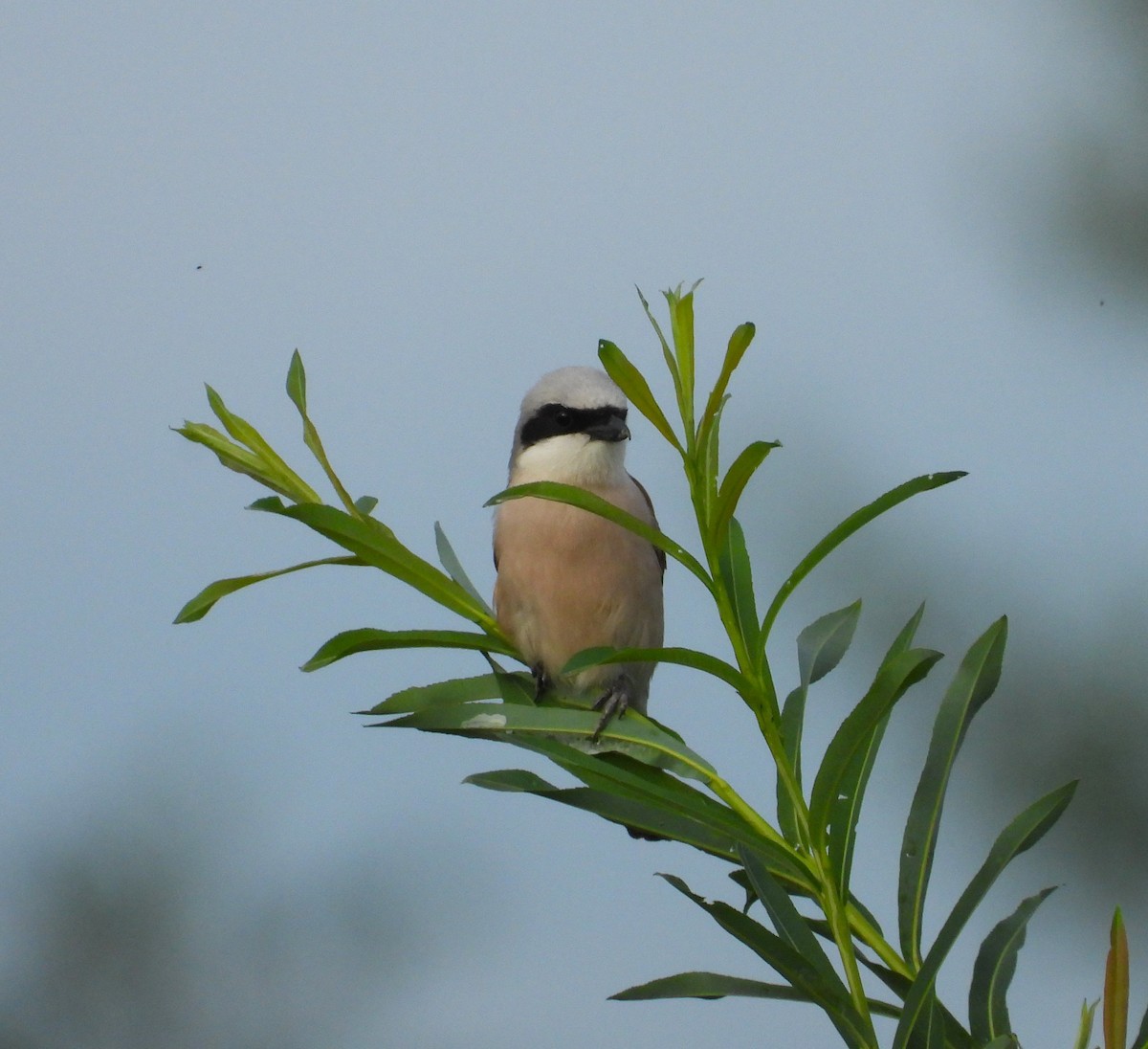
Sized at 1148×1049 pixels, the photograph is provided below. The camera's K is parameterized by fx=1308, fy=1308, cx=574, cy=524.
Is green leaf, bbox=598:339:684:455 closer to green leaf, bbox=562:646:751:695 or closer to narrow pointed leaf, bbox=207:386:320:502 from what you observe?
green leaf, bbox=562:646:751:695

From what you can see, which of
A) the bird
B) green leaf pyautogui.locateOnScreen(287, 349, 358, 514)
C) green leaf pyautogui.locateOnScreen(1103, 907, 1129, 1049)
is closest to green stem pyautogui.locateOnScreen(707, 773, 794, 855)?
green leaf pyautogui.locateOnScreen(1103, 907, 1129, 1049)

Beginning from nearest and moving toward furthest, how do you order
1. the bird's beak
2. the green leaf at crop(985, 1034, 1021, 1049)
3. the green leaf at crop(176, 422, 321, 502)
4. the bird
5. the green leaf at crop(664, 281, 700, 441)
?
the green leaf at crop(985, 1034, 1021, 1049), the green leaf at crop(664, 281, 700, 441), the green leaf at crop(176, 422, 321, 502), the bird, the bird's beak

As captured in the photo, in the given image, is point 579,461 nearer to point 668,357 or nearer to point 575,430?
point 575,430

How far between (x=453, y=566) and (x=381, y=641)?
0.17 meters

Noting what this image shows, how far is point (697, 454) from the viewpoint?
695 mm

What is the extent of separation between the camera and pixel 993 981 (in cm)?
74

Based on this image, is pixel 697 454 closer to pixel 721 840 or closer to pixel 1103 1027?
pixel 721 840

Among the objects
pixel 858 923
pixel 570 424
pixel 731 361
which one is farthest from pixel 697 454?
pixel 570 424

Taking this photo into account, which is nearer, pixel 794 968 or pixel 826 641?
pixel 794 968

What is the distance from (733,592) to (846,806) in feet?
0.44

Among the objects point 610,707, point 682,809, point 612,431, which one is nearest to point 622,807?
point 682,809

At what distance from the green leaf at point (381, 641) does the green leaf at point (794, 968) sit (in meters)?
0.20

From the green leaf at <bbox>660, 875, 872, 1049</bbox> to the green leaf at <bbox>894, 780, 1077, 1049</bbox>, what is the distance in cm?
3

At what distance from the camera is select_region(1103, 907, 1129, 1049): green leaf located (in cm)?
64
